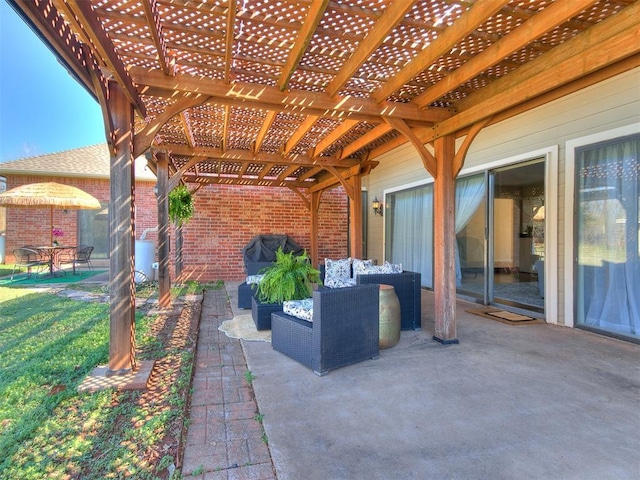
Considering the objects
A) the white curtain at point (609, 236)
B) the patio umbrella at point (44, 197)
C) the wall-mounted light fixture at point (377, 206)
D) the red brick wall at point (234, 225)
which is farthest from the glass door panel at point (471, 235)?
the patio umbrella at point (44, 197)

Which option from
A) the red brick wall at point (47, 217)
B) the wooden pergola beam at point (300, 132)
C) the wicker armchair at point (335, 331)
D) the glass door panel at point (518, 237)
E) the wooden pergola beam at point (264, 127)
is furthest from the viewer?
the red brick wall at point (47, 217)

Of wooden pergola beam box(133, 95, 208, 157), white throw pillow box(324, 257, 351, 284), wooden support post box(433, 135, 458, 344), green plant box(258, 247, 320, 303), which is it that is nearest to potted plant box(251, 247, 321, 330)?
green plant box(258, 247, 320, 303)

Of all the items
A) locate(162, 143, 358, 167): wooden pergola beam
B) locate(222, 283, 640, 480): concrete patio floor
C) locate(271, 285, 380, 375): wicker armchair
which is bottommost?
locate(222, 283, 640, 480): concrete patio floor

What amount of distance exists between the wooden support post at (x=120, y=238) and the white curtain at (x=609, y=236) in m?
4.97

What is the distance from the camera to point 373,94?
3826mm

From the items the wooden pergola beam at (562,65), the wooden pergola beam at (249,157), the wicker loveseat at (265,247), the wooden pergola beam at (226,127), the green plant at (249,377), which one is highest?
the wooden pergola beam at (226,127)

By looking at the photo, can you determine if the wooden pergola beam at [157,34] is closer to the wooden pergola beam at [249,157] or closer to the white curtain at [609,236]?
the wooden pergola beam at [249,157]

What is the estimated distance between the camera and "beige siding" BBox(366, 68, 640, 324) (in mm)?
3875

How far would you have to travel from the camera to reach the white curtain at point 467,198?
6.09m

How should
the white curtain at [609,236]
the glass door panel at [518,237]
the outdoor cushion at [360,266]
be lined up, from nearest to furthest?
the white curtain at [609,236] → the outdoor cushion at [360,266] → the glass door panel at [518,237]

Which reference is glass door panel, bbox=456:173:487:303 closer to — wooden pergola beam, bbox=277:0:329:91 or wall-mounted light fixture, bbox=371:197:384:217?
wall-mounted light fixture, bbox=371:197:384:217

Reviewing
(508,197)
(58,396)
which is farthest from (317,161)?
(58,396)

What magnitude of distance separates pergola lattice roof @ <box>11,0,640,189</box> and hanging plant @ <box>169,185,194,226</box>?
92.3 inches

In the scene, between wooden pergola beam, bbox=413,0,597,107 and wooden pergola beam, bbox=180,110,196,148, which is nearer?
wooden pergola beam, bbox=413,0,597,107
